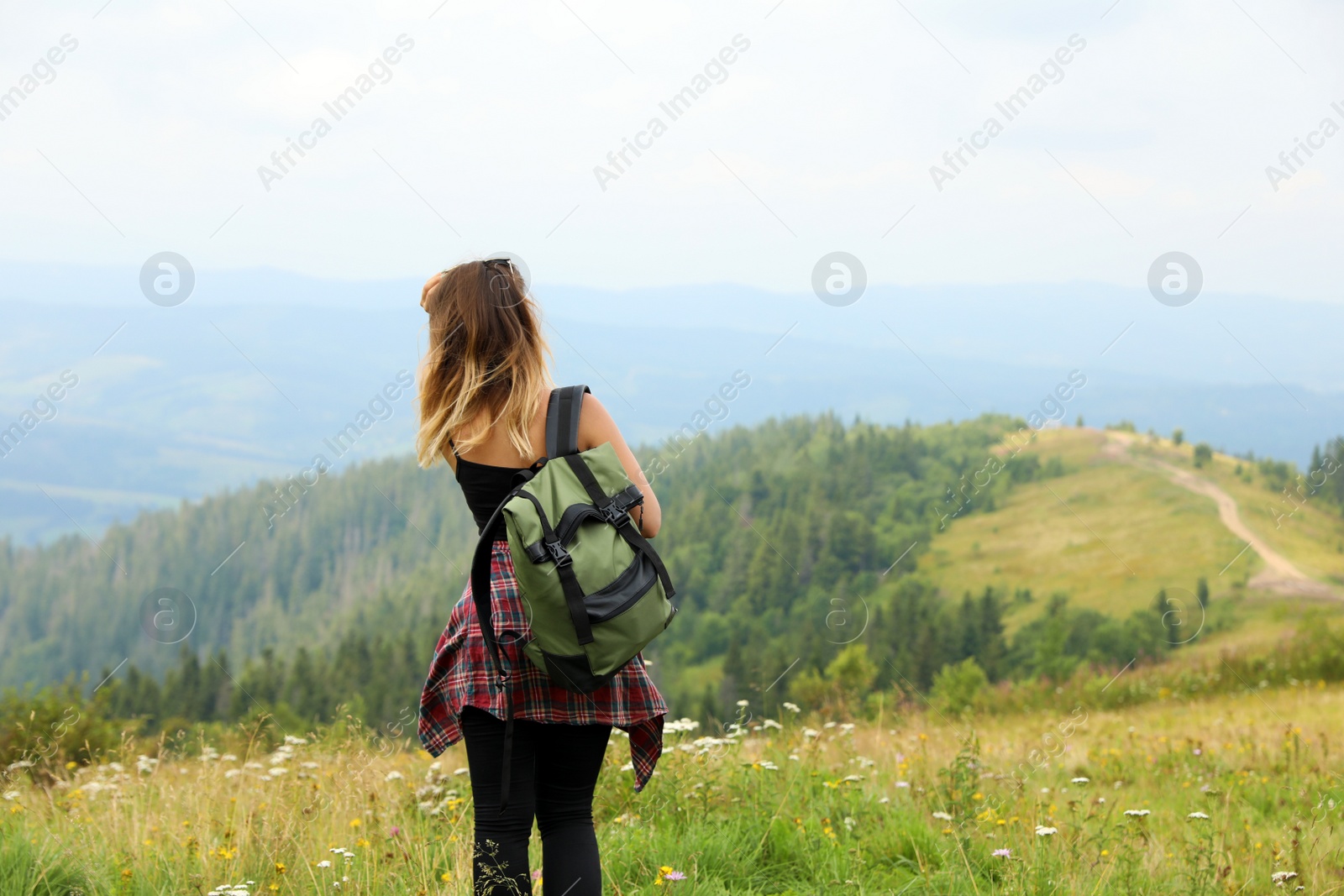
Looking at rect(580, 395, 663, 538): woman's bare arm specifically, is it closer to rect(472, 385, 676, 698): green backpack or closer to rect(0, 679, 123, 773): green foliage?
rect(472, 385, 676, 698): green backpack

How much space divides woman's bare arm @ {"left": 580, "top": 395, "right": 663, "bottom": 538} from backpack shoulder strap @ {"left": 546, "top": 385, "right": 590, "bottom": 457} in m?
0.03

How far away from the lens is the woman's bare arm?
95.4 inches

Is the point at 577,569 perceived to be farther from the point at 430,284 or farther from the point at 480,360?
the point at 430,284

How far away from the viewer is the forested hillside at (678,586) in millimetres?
62438

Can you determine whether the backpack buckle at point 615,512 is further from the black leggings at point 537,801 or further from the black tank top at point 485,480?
the black leggings at point 537,801

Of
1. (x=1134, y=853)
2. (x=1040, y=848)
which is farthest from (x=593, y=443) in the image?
(x=1134, y=853)

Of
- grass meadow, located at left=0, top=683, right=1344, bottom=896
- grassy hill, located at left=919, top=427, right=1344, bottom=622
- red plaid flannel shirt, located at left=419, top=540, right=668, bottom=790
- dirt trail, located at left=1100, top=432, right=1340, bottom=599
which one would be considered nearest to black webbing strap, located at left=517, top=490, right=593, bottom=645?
red plaid flannel shirt, located at left=419, top=540, right=668, bottom=790

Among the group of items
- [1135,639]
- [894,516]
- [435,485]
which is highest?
[435,485]

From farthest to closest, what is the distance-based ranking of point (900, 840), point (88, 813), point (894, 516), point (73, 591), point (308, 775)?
point (73, 591), point (894, 516), point (308, 775), point (88, 813), point (900, 840)

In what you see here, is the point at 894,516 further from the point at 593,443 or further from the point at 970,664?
the point at 593,443

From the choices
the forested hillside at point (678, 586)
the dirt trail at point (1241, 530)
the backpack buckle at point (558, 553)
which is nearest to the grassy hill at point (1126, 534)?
the dirt trail at point (1241, 530)

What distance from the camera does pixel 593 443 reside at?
2.43 meters

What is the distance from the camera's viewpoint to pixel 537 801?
8.07 ft

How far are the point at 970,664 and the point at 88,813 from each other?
49.0 m
